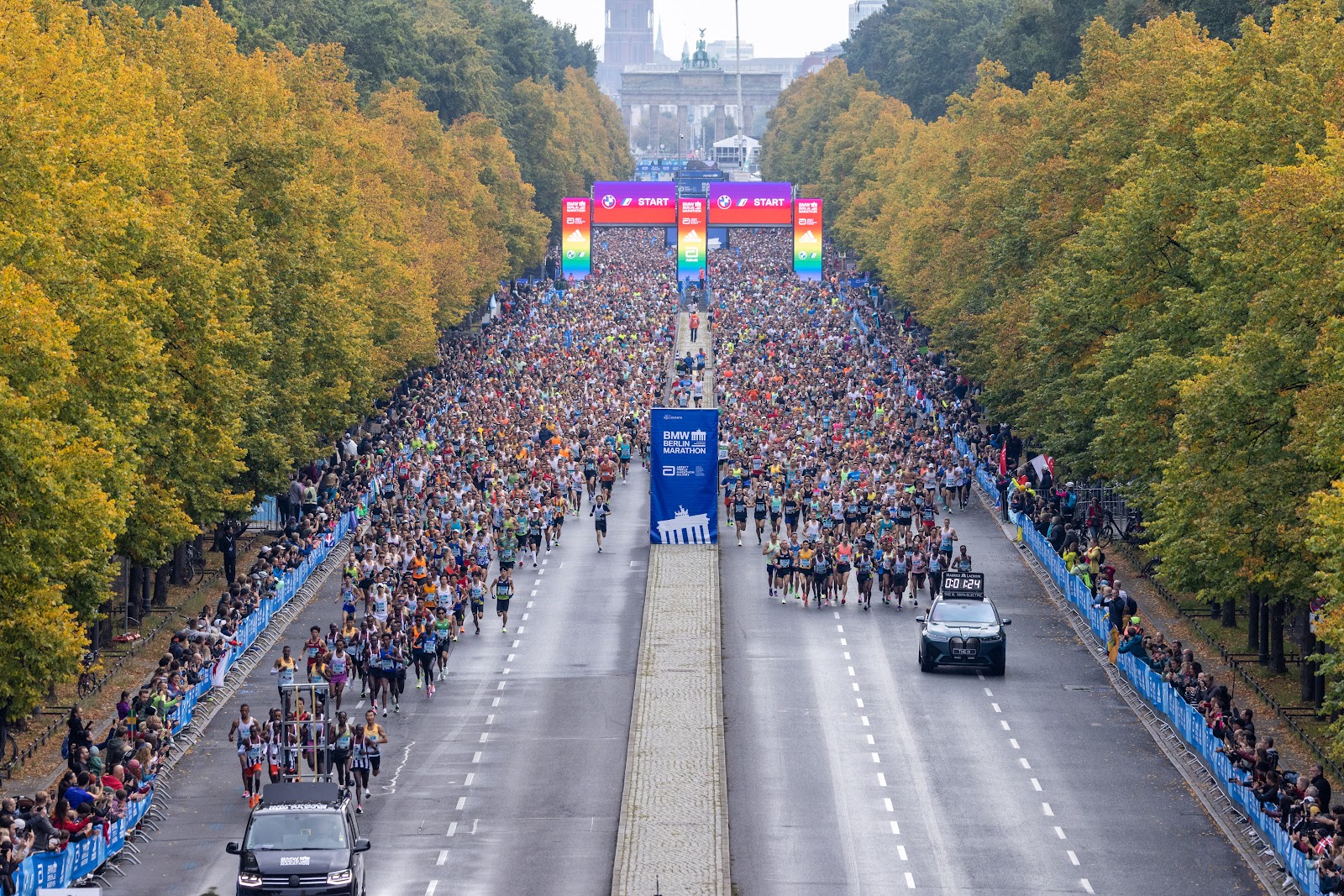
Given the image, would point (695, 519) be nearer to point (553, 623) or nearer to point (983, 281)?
point (553, 623)

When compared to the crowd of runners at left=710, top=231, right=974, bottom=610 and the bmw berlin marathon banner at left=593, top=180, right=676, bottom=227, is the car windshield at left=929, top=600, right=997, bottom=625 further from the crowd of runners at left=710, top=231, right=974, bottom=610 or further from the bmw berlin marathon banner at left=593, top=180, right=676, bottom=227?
the bmw berlin marathon banner at left=593, top=180, right=676, bottom=227

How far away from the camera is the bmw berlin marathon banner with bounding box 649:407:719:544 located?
5481 cm

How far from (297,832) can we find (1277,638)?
2222cm

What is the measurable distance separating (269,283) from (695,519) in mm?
12335

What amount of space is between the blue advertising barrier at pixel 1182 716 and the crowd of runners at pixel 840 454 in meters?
2.38

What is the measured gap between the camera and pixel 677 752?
35.2 meters

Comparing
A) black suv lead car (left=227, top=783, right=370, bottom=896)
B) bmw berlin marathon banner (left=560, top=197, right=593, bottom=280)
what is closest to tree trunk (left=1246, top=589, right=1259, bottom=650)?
black suv lead car (left=227, top=783, right=370, bottom=896)

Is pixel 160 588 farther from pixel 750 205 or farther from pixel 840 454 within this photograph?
pixel 750 205

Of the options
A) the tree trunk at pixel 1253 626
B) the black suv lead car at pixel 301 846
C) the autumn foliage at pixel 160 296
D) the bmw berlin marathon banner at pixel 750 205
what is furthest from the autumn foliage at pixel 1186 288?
the bmw berlin marathon banner at pixel 750 205

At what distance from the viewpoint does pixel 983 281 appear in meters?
76.6

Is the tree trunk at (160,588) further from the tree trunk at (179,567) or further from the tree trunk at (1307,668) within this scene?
the tree trunk at (1307,668)

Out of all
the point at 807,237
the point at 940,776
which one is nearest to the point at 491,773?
the point at 940,776

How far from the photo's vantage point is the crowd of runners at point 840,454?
165ft

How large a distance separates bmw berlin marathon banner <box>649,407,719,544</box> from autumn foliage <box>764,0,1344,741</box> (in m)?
9.02
